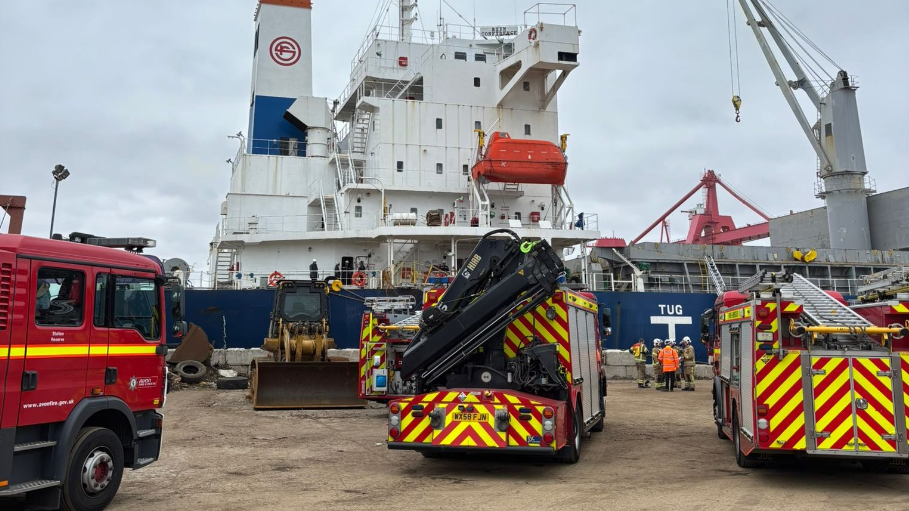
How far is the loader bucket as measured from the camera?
45.4ft

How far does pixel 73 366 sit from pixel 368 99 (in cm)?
2086

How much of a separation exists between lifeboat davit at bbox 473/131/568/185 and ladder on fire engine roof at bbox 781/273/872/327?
14674 millimetres

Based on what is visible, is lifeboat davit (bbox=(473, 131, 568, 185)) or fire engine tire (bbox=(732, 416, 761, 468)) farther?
lifeboat davit (bbox=(473, 131, 568, 185))

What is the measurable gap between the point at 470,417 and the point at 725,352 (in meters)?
3.84

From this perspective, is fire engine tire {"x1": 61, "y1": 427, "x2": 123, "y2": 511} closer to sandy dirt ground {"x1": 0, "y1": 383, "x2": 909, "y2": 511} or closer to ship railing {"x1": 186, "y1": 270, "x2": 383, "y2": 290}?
sandy dirt ground {"x1": 0, "y1": 383, "x2": 909, "y2": 511}

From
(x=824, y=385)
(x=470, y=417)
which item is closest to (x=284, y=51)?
(x=470, y=417)

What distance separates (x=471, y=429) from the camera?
25.2ft

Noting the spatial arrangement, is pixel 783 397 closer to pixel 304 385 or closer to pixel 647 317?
pixel 304 385

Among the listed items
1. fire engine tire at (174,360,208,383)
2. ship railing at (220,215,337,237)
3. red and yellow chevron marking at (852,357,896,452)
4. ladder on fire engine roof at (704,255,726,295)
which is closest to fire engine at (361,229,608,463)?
red and yellow chevron marking at (852,357,896,452)

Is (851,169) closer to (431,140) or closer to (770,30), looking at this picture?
(770,30)

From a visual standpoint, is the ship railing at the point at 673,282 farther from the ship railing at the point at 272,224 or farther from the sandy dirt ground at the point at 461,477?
the sandy dirt ground at the point at 461,477

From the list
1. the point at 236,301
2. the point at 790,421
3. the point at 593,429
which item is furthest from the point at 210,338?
the point at 790,421

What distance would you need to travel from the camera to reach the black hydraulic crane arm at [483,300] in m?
8.03

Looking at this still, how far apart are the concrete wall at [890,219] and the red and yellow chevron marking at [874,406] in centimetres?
3527
